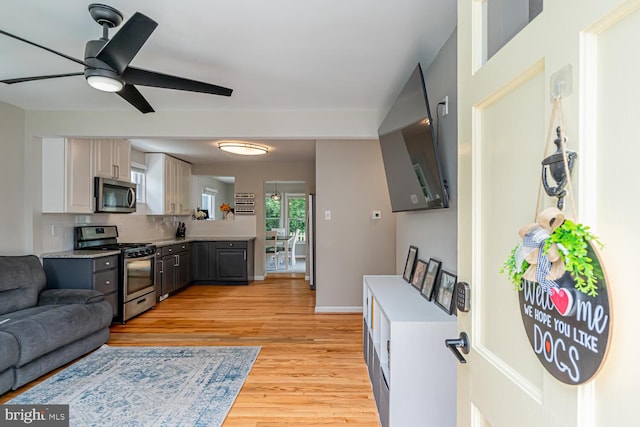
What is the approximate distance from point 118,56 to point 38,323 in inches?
82.4

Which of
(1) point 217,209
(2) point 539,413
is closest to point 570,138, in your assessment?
(2) point 539,413

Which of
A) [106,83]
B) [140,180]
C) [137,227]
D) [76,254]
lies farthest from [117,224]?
[106,83]

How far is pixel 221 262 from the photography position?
6.05 metres

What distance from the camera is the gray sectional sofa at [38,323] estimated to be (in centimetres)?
233

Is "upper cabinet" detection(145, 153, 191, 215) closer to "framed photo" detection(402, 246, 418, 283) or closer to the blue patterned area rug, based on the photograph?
the blue patterned area rug

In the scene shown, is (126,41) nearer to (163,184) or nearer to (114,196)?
(114,196)

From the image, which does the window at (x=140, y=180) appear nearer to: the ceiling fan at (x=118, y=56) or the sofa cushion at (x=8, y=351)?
the sofa cushion at (x=8, y=351)

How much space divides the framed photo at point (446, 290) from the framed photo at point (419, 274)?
0.91ft

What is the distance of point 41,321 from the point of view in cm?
254

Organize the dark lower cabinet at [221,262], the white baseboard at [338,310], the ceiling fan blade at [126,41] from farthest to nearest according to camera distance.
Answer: the dark lower cabinet at [221,262] → the white baseboard at [338,310] → the ceiling fan blade at [126,41]

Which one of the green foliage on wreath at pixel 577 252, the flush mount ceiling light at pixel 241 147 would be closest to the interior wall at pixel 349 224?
the flush mount ceiling light at pixel 241 147

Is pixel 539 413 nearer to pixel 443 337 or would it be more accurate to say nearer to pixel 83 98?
pixel 443 337

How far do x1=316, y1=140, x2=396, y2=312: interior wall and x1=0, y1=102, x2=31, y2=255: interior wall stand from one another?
311 cm

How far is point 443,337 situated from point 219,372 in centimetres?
183
